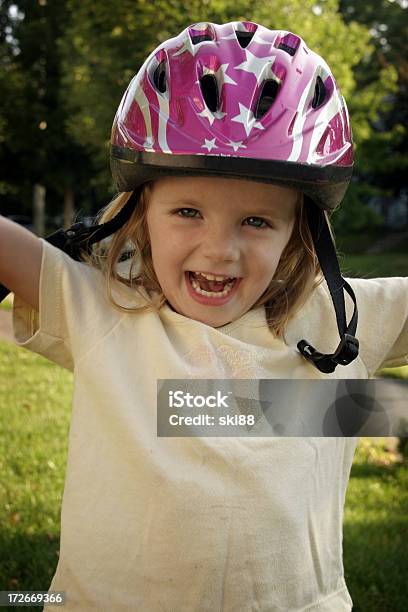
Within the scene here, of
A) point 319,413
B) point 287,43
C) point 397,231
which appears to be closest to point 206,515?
point 319,413

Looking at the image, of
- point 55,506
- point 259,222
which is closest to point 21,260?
point 259,222

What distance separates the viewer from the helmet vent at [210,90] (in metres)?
2.40

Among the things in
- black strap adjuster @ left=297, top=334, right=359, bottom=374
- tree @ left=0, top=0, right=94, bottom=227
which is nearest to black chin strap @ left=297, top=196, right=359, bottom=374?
black strap adjuster @ left=297, top=334, right=359, bottom=374

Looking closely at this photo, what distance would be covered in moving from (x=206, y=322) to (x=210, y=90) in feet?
2.27

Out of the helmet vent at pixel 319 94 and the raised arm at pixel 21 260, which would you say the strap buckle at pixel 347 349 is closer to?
the helmet vent at pixel 319 94

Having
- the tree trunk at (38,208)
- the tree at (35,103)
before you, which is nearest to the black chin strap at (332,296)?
the tree at (35,103)

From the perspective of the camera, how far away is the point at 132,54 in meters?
22.1

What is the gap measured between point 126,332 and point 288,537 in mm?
737

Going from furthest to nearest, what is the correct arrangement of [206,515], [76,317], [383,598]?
[383,598] < [76,317] < [206,515]

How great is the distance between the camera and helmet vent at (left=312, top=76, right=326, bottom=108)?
2547 millimetres

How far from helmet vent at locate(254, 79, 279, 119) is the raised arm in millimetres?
768

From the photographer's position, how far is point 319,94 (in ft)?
8.44

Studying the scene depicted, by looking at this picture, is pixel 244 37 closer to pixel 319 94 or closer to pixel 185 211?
pixel 319 94

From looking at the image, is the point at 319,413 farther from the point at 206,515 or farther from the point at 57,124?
the point at 57,124
